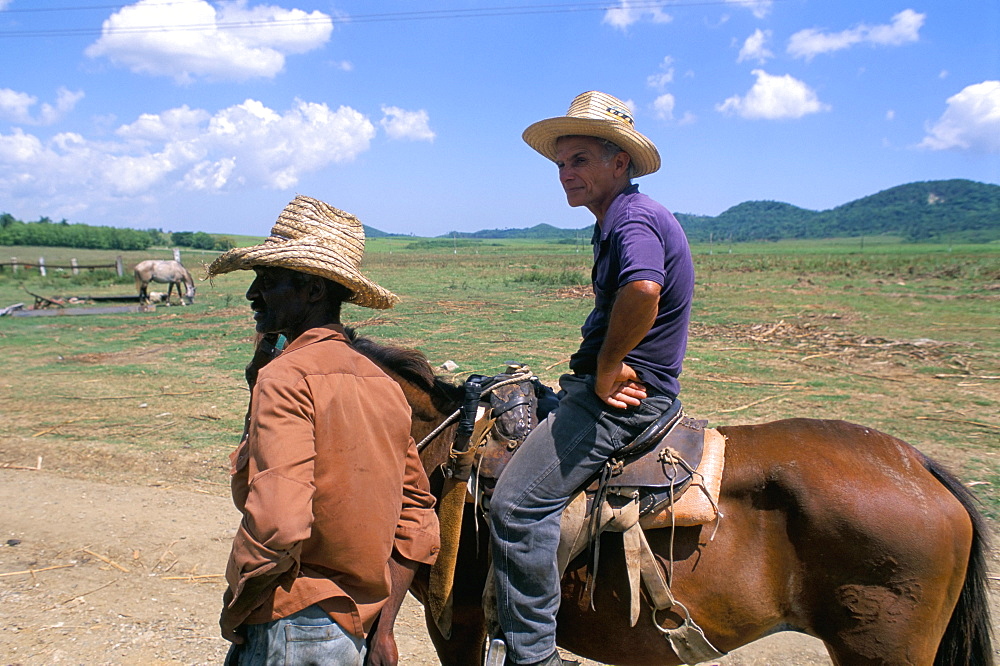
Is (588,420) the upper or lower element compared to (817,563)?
upper

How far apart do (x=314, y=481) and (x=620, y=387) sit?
4.40 ft

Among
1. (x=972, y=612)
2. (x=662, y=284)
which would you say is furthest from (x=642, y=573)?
(x=972, y=612)

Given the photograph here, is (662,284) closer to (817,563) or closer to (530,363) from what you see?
(817,563)

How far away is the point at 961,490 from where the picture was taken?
283cm

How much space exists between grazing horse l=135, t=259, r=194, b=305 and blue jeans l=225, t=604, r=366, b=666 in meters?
24.6

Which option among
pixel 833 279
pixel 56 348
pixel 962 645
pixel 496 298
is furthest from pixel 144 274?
pixel 833 279

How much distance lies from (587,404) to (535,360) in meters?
9.68

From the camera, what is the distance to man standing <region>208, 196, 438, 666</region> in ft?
6.13

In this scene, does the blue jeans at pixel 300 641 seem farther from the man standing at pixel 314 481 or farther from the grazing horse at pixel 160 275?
the grazing horse at pixel 160 275

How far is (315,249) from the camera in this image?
2240 millimetres

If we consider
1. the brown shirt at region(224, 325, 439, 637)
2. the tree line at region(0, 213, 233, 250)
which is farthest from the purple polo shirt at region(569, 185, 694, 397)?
the tree line at region(0, 213, 233, 250)

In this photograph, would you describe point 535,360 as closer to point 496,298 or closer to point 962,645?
point 962,645

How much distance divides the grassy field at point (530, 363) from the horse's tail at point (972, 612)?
3.57 metres

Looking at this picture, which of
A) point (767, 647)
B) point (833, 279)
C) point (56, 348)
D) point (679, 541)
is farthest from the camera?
point (833, 279)
